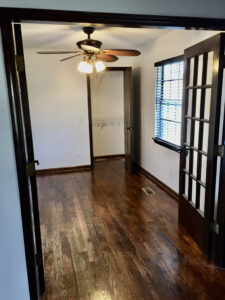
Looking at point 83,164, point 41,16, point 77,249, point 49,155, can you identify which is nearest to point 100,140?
point 83,164

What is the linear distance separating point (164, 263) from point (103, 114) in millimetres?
4217

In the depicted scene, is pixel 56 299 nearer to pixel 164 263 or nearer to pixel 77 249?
pixel 77 249

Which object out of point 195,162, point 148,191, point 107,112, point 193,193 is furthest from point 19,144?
point 107,112

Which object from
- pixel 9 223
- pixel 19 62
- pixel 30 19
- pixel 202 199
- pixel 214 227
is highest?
pixel 30 19

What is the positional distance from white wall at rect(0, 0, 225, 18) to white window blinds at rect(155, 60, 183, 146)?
5.84ft

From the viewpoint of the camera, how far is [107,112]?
19.6 feet

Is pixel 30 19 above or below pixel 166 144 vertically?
above

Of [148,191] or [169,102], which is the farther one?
[148,191]

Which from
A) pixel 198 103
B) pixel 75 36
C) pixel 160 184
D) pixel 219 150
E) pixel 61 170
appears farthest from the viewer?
pixel 61 170

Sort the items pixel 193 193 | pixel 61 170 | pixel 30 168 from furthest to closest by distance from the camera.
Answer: pixel 61 170 < pixel 193 193 < pixel 30 168

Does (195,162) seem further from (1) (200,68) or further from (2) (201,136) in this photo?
(1) (200,68)

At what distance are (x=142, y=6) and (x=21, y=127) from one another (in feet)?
3.45

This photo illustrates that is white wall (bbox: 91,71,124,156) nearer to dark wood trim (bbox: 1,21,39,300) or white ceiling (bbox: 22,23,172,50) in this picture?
white ceiling (bbox: 22,23,172,50)

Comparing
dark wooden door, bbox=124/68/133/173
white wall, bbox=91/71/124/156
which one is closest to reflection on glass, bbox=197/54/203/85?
dark wooden door, bbox=124/68/133/173
